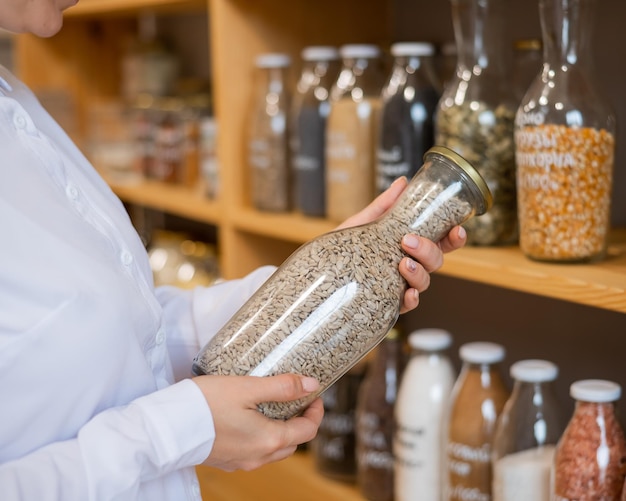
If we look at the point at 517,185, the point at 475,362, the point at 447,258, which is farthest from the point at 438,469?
the point at 517,185

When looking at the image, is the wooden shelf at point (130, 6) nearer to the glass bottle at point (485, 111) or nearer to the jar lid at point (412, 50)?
the jar lid at point (412, 50)

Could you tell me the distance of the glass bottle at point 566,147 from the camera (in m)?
0.95

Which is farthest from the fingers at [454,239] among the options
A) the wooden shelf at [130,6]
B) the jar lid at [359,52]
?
the wooden shelf at [130,6]

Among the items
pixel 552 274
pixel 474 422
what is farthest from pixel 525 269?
pixel 474 422

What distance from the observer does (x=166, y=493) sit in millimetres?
859

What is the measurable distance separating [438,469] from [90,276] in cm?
62

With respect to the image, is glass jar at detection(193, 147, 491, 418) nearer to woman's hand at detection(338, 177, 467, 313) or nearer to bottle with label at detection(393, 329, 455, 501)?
woman's hand at detection(338, 177, 467, 313)

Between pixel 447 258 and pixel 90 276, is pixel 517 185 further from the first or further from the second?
pixel 90 276

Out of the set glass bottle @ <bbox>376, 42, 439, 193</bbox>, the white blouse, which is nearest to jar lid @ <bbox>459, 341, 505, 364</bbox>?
glass bottle @ <bbox>376, 42, 439, 193</bbox>

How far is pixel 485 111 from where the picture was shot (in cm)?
106

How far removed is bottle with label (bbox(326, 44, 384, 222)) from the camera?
48.6 inches

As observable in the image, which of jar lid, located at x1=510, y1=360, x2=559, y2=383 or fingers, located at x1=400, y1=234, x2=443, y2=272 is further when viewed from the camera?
jar lid, located at x1=510, y1=360, x2=559, y2=383

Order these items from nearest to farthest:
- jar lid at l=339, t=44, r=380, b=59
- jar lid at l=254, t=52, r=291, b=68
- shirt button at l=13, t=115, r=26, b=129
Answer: shirt button at l=13, t=115, r=26, b=129 → jar lid at l=339, t=44, r=380, b=59 → jar lid at l=254, t=52, r=291, b=68

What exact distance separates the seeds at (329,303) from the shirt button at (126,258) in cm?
11
